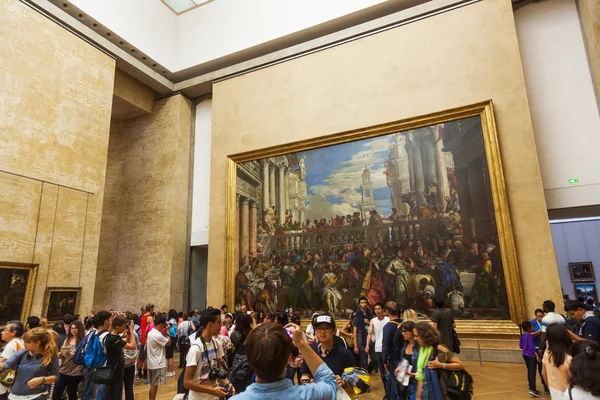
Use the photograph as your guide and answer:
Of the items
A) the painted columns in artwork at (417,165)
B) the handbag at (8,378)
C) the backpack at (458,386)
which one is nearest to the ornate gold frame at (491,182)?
the painted columns in artwork at (417,165)

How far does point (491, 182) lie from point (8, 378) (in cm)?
1053

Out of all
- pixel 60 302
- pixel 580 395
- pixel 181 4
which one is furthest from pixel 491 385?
pixel 181 4

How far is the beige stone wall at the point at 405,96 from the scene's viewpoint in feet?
33.2

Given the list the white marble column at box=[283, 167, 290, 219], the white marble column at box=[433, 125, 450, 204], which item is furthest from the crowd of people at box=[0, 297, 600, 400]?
the white marble column at box=[283, 167, 290, 219]

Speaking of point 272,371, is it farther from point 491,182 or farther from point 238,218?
point 238,218

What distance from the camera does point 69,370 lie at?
16.0 feet

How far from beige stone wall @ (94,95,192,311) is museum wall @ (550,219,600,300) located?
1651cm

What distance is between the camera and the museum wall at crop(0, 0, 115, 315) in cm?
1068

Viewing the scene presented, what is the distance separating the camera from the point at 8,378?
3.89 m

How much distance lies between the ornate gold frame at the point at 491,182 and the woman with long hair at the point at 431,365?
23.2 ft

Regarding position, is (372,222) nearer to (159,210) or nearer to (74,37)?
(159,210)

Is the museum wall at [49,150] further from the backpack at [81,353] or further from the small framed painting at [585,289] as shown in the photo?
the small framed painting at [585,289]

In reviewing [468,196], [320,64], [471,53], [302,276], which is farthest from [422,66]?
[302,276]

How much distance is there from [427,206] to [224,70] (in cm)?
988
